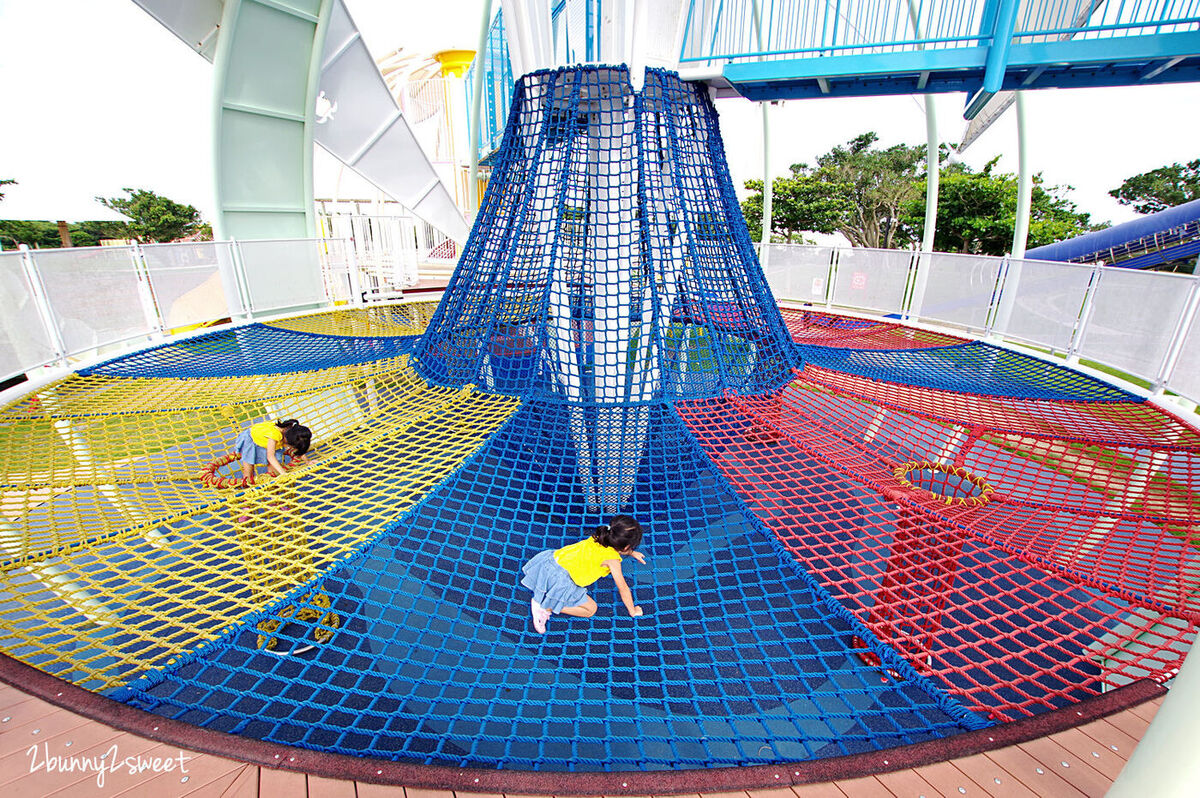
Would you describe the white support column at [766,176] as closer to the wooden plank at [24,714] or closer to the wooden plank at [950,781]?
the wooden plank at [950,781]

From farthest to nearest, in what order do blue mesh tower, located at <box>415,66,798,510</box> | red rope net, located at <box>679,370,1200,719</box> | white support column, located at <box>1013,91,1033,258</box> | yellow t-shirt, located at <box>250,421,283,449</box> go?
white support column, located at <box>1013,91,1033,258</box>, yellow t-shirt, located at <box>250,421,283,449</box>, blue mesh tower, located at <box>415,66,798,510</box>, red rope net, located at <box>679,370,1200,719</box>

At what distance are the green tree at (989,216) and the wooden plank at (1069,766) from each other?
67.5ft

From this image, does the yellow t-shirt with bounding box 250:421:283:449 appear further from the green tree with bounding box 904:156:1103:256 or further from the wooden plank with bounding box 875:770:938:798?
the green tree with bounding box 904:156:1103:256

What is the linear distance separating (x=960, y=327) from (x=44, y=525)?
24.1ft

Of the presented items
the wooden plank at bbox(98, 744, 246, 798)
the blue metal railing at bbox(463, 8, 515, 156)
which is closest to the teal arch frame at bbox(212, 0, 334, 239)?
the blue metal railing at bbox(463, 8, 515, 156)

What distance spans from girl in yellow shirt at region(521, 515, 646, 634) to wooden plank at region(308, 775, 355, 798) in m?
1.27

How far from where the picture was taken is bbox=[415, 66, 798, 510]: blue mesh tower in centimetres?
364

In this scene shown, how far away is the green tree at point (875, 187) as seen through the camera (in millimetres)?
25078

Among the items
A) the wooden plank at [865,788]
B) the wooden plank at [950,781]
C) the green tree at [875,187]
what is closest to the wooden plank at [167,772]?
the wooden plank at [865,788]

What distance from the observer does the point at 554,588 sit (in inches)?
104

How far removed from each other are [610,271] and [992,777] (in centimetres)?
309

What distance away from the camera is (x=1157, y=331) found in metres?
3.78

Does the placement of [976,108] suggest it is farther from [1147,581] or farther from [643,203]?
[1147,581]

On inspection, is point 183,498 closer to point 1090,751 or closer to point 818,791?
point 818,791
